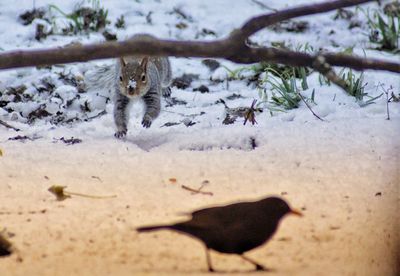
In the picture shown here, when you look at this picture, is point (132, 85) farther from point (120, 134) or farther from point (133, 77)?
point (120, 134)

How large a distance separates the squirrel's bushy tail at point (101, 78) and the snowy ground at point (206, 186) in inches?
9.9

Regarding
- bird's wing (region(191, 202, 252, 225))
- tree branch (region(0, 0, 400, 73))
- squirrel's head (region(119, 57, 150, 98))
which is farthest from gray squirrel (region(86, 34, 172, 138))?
bird's wing (region(191, 202, 252, 225))

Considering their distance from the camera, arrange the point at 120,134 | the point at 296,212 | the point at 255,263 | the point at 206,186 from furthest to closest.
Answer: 1. the point at 120,134
2. the point at 206,186
3. the point at 296,212
4. the point at 255,263

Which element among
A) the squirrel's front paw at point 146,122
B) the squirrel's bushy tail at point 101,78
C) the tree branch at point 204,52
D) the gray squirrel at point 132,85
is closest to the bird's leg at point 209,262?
the tree branch at point 204,52

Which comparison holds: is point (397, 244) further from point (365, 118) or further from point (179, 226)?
point (365, 118)

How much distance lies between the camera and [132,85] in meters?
2.56

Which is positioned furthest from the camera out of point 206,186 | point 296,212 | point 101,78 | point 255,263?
point 101,78

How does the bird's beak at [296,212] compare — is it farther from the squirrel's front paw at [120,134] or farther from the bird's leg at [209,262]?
the squirrel's front paw at [120,134]

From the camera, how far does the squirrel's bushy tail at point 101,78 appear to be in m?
2.83

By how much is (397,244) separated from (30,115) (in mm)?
1814

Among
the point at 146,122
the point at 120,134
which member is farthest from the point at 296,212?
the point at 146,122

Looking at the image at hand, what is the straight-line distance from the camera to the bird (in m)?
1.01

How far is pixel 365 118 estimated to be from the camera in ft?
6.43

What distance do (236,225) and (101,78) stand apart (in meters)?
1.89
